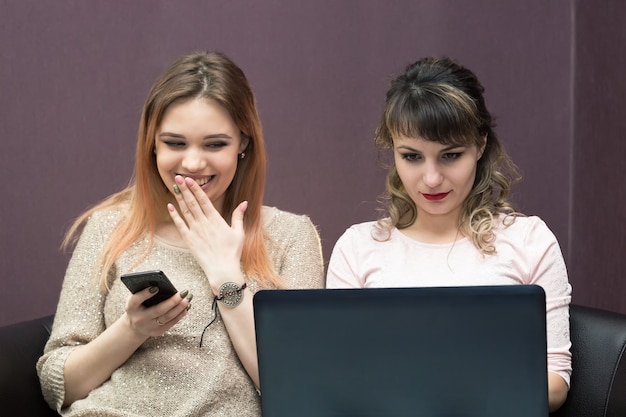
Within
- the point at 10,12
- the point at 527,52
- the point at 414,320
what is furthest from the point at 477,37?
the point at 414,320

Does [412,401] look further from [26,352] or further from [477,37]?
[477,37]

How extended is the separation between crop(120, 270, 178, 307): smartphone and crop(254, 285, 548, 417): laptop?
45 cm

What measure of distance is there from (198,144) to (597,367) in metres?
0.99

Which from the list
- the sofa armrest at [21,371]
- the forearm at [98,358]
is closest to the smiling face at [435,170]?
the forearm at [98,358]

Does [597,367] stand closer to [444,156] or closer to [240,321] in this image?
[444,156]

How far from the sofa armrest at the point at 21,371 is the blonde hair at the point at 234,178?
0.76ft

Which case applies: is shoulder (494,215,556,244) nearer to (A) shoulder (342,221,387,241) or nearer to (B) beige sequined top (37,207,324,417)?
(A) shoulder (342,221,387,241)

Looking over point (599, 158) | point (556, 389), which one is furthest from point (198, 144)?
point (599, 158)

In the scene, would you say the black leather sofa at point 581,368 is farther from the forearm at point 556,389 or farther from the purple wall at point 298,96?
the purple wall at point 298,96

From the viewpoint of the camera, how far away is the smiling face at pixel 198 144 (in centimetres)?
196

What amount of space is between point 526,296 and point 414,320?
150 millimetres

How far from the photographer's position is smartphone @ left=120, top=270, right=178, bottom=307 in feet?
5.19

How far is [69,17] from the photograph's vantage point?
2.79 metres

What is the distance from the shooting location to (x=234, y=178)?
212 centimetres
